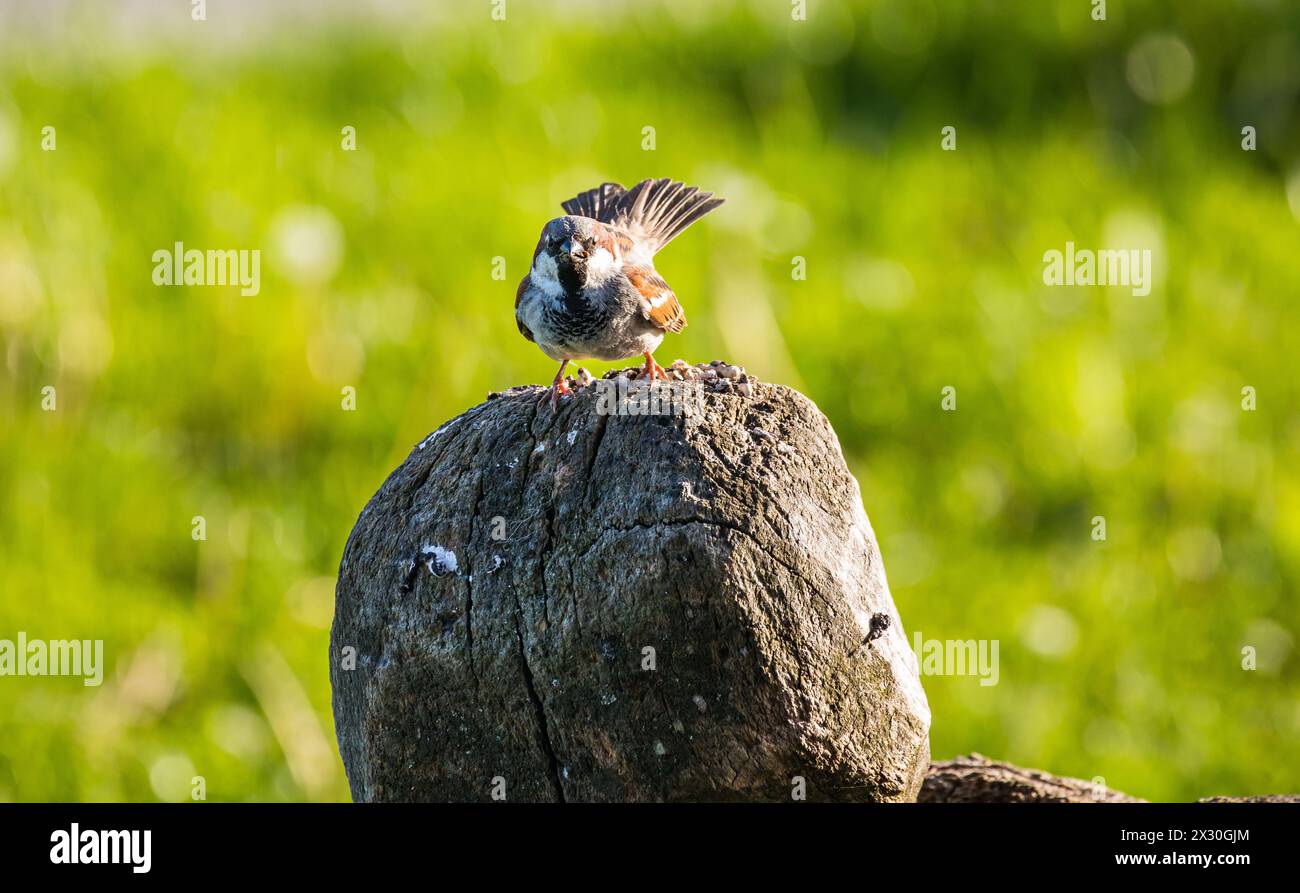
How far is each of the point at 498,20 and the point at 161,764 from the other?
7124 mm

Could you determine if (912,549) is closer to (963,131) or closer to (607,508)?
(963,131)

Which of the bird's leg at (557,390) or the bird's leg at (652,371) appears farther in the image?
the bird's leg at (652,371)

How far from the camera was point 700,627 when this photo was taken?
14.4 ft

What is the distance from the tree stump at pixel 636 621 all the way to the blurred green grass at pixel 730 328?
4.14 meters

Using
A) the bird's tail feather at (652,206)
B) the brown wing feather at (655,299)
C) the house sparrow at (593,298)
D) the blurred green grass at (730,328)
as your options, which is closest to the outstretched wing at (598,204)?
the bird's tail feather at (652,206)

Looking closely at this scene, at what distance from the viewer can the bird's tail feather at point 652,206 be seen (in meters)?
6.05

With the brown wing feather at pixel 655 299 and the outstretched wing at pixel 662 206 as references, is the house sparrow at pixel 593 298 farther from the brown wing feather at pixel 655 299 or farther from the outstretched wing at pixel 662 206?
the outstretched wing at pixel 662 206

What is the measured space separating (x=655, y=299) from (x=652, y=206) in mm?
644

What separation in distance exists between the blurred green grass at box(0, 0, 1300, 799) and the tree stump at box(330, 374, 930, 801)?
4.14 m

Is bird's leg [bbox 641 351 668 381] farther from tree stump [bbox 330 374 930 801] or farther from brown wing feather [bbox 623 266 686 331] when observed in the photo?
tree stump [bbox 330 374 930 801]

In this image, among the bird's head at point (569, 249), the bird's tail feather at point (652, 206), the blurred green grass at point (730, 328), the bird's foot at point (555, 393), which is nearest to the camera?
the bird's foot at point (555, 393)

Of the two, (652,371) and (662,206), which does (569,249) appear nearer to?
(652,371)

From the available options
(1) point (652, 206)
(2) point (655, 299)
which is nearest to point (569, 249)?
(2) point (655, 299)

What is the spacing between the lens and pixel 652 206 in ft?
20.0
